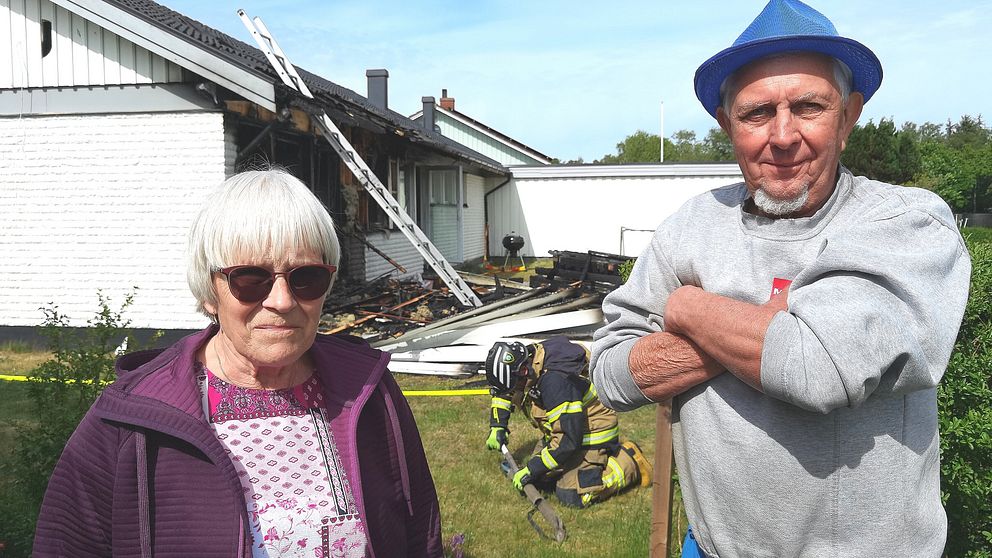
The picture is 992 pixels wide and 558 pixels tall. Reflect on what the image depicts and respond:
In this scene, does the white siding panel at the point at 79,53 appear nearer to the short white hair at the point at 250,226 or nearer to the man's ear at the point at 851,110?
the short white hair at the point at 250,226

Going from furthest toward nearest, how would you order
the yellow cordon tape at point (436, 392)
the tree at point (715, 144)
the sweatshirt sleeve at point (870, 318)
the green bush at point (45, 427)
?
the tree at point (715, 144)
the yellow cordon tape at point (436, 392)
the green bush at point (45, 427)
the sweatshirt sleeve at point (870, 318)

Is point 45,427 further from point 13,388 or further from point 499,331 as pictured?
point 499,331

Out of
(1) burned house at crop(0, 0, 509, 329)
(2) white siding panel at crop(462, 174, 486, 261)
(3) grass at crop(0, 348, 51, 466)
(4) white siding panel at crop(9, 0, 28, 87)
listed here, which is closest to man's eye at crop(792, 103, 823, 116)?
(3) grass at crop(0, 348, 51, 466)

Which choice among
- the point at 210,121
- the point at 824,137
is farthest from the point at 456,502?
the point at 210,121

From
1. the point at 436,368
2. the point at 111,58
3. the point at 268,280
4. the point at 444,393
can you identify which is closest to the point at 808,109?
the point at 268,280

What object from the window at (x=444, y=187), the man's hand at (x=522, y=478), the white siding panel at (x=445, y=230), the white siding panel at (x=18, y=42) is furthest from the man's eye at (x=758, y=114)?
the window at (x=444, y=187)

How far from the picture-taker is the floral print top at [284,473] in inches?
68.4

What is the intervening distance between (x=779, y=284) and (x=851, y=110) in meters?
0.49

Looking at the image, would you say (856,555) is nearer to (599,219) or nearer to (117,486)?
(117,486)

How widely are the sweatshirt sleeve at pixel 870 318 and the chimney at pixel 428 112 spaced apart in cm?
3092

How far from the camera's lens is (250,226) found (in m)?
1.76

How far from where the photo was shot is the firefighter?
4.68 metres

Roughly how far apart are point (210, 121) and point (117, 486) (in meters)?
8.28

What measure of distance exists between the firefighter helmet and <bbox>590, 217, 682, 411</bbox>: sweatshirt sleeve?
2705 millimetres
